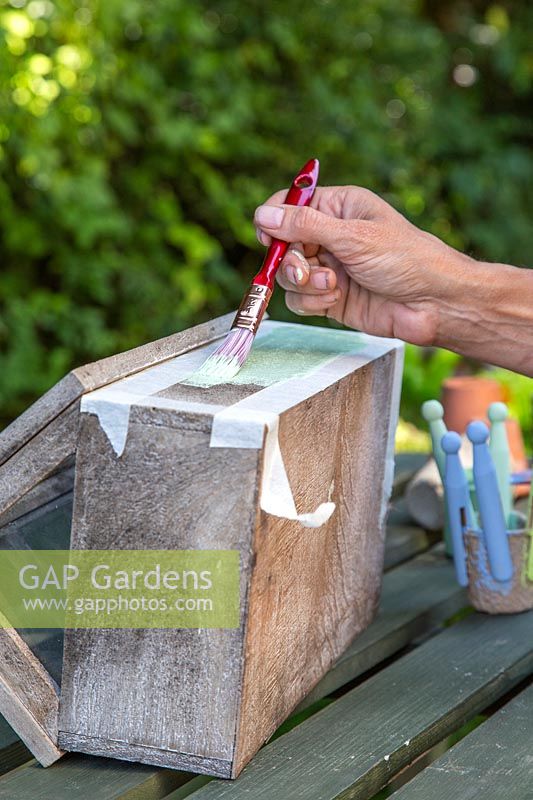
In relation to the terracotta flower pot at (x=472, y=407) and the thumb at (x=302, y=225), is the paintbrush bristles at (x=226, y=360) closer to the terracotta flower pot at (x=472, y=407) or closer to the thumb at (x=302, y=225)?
the thumb at (x=302, y=225)

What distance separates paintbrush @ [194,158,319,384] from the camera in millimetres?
1090

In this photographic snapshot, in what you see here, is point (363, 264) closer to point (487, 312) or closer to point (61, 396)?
point (487, 312)

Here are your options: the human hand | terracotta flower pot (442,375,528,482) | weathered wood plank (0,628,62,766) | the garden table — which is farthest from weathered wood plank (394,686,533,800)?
terracotta flower pot (442,375,528,482)

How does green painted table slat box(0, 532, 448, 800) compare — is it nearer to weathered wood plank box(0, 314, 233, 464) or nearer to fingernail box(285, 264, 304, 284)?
weathered wood plank box(0, 314, 233, 464)

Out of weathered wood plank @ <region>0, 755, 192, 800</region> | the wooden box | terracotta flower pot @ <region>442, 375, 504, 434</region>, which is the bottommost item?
weathered wood plank @ <region>0, 755, 192, 800</region>

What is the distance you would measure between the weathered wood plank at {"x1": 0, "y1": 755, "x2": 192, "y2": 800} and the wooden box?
0.05 feet

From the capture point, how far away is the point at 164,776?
999 millimetres

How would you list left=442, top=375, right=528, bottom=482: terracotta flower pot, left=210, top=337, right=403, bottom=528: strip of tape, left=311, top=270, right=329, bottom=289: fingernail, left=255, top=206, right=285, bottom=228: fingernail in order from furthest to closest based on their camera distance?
left=442, top=375, right=528, bottom=482: terracotta flower pot → left=311, top=270, right=329, bottom=289: fingernail → left=255, top=206, right=285, bottom=228: fingernail → left=210, top=337, right=403, bottom=528: strip of tape

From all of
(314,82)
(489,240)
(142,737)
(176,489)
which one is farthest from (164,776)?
(489,240)

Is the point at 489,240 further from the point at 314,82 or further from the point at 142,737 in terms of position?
the point at 142,737

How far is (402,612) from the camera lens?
1.44 metres

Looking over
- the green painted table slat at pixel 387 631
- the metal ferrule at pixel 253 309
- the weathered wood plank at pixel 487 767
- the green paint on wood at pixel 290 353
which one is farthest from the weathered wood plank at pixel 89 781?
the metal ferrule at pixel 253 309

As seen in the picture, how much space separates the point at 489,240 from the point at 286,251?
396 cm

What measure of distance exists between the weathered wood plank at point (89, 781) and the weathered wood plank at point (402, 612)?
235 millimetres
